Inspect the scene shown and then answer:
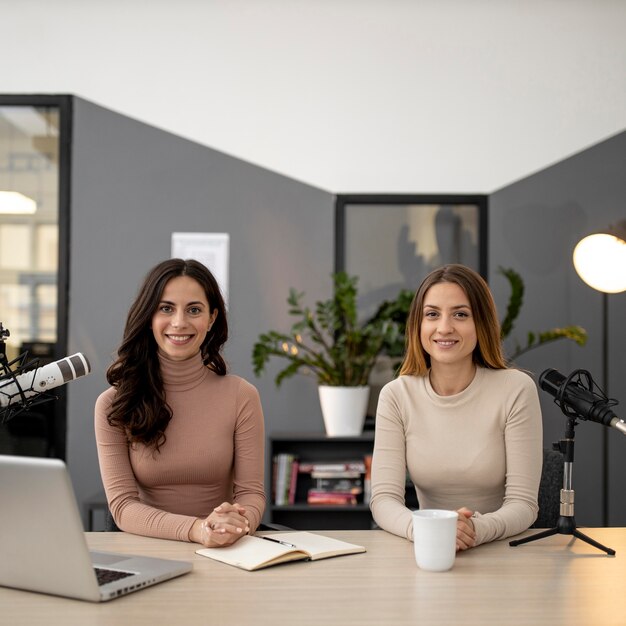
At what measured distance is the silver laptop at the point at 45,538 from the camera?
125 centimetres

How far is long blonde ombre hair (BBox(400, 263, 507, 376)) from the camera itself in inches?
83.6

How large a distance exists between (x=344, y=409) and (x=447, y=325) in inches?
66.3

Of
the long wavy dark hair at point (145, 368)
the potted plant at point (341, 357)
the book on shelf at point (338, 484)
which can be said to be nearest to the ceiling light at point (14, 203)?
the potted plant at point (341, 357)

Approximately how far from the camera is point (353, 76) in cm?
412

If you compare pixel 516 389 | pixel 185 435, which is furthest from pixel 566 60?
pixel 185 435

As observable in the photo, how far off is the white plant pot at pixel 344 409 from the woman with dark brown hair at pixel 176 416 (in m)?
1.51

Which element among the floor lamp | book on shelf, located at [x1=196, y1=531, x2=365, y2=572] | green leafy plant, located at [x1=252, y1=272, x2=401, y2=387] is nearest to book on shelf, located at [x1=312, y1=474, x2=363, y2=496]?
green leafy plant, located at [x1=252, y1=272, x2=401, y2=387]

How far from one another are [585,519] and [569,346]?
91 cm

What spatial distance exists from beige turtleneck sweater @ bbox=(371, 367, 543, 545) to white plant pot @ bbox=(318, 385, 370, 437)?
157cm

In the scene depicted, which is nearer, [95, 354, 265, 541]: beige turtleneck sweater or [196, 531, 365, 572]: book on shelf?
[196, 531, 365, 572]: book on shelf

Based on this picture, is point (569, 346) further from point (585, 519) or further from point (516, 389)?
point (516, 389)

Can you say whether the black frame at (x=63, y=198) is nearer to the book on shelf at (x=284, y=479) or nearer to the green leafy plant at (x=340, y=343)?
the green leafy plant at (x=340, y=343)

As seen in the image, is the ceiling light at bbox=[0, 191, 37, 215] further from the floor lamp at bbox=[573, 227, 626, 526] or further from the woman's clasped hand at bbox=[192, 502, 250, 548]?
the woman's clasped hand at bbox=[192, 502, 250, 548]

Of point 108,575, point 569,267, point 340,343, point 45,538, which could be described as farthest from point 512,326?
point 45,538
